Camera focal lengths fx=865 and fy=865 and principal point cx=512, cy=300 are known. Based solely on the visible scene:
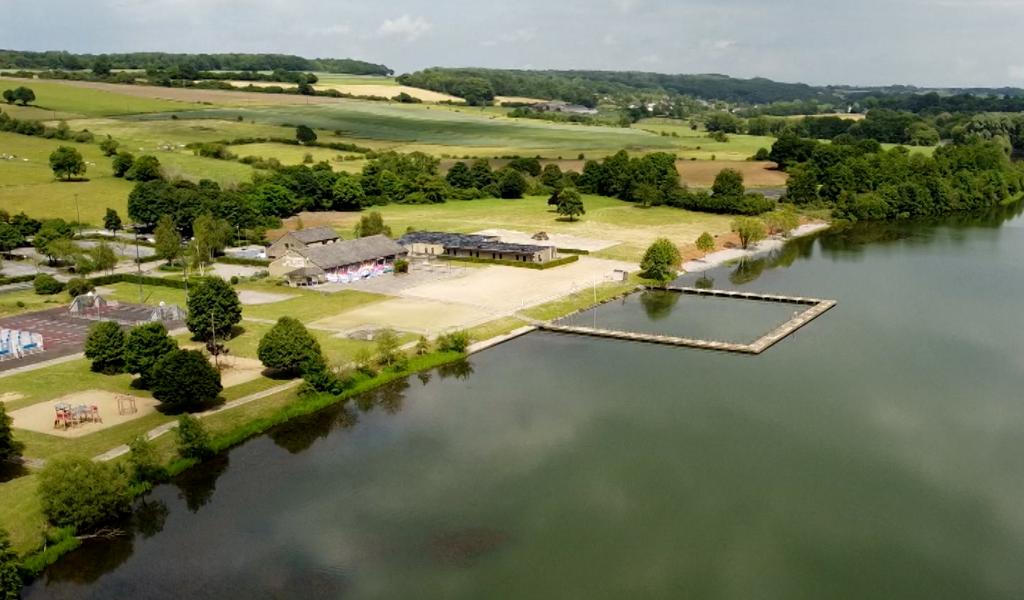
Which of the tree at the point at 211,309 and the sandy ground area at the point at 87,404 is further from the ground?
the tree at the point at 211,309

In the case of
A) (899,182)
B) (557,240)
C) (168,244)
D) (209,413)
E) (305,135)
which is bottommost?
(209,413)

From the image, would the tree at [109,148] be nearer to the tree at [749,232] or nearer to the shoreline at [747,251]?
the shoreline at [747,251]

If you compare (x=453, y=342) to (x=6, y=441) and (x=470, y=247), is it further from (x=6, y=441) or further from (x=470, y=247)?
(x=470, y=247)

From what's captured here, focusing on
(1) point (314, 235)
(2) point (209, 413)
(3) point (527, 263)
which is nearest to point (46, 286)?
(1) point (314, 235)

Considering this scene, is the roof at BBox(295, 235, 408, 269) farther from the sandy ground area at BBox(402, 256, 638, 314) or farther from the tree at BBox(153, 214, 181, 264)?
the tree at BBox(153, 214, 181, 264)

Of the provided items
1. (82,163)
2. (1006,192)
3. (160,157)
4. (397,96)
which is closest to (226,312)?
(82,163)

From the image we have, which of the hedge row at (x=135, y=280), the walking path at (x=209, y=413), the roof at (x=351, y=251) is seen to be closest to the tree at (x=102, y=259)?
the hedge row at (x=135, y=280)
